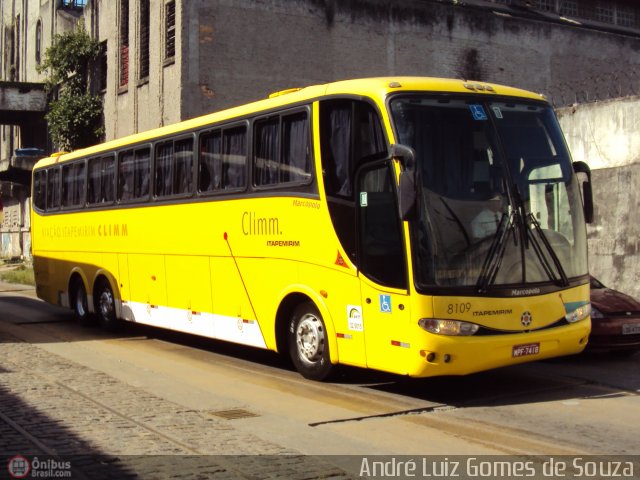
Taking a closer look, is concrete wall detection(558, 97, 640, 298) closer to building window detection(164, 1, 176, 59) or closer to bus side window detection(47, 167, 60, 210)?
bus side window detection(47, 167, 60, 210)

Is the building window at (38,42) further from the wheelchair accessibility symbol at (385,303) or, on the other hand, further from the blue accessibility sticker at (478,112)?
the wheelchair accessibility symbol at (385,303)

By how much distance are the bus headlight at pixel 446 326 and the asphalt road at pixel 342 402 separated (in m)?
0.83

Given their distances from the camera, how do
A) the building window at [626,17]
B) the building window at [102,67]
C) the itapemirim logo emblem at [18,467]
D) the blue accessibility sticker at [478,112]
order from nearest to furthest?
1. the itapemirim logo emblem at [18,467]
2. the blue accessibility sticker at [478,112]
3. the building window at [102,67]
4. the building window at [626,17]

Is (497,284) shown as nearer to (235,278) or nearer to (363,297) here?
(363,297)

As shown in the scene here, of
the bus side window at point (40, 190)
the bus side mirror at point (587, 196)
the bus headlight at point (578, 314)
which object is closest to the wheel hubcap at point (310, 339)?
the bus headlight at point (578, 314)

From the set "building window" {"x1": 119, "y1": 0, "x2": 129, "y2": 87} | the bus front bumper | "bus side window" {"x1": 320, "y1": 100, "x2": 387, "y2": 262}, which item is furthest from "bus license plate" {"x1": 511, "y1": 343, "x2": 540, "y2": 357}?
"building window" {"x1": 119, "y1": 0, "x2": 129, "y2": 87}

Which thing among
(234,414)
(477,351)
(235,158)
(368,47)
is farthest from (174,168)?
(368,47)

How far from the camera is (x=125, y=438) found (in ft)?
23.6

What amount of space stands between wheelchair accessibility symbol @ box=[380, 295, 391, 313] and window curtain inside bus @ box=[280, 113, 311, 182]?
201 cm

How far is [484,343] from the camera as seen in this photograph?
8.82 m

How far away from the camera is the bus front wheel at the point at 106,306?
16.2 m

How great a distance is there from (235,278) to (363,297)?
10.0 ft

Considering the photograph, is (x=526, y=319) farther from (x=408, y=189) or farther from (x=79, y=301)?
(x=79, y=301)

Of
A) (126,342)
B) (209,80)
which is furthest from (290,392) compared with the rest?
(209,80)
